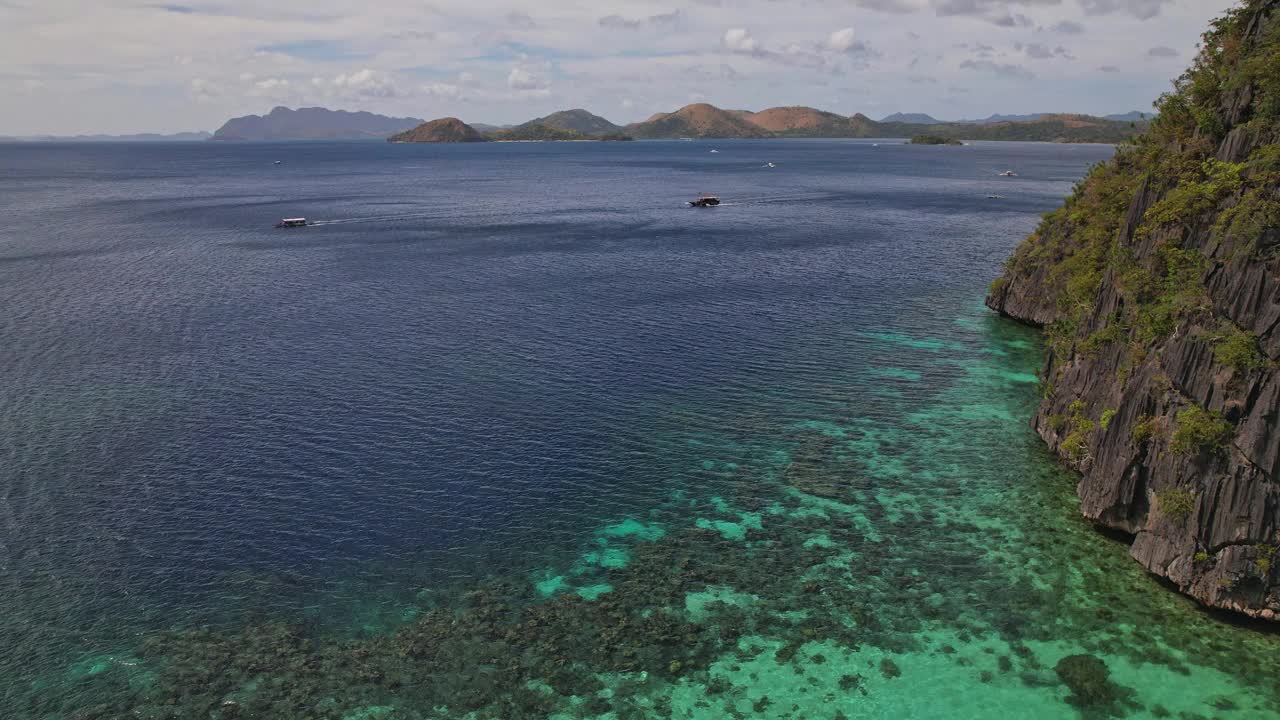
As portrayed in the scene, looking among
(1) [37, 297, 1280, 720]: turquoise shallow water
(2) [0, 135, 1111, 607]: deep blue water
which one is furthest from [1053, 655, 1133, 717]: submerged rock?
(2) [0, 135, 1111, 607]: deep blue water

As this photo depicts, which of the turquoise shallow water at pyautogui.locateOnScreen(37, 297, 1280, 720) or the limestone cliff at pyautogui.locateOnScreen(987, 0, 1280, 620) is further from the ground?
the limestone cliff at pyautogui.locateOnScreen(987, 0, 1280, 620)

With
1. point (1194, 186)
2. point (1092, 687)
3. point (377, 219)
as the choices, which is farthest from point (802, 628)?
point (377, 219)

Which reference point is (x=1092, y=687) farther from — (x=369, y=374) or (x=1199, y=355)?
(x=369, y=374)

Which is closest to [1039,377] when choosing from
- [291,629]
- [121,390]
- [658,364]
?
[658,364]

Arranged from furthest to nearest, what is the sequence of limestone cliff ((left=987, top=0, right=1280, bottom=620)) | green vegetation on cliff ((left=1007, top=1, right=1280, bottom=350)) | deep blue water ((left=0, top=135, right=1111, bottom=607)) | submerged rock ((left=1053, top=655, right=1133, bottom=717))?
1. deep blue water ((left=0, top=135, right=1111, bottom=607))
2. green vegetation on cliff ((left=1007, top=1, right=1280, bottom=350))
3. limestone cliff ((left=987, top=0, right=1280, bottom=620))
4. submerged rock ((left=1053, top=655, right=1133, bottom=717))

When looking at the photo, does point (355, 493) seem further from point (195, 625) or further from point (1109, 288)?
point (1109, 288)

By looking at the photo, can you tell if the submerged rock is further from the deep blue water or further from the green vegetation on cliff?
the deep blue water
